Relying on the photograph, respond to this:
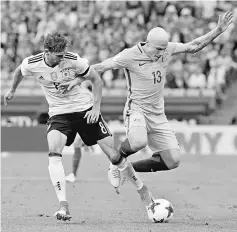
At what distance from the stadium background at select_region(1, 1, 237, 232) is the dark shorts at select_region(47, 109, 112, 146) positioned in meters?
10.0

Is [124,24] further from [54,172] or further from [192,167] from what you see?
[54,172]

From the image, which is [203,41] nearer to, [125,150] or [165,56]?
[165,56]

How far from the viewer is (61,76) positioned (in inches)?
370

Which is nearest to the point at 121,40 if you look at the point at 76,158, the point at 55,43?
the point at 76,158

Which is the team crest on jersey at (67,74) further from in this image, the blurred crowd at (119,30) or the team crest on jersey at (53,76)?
the blurred crowd at (119,30)

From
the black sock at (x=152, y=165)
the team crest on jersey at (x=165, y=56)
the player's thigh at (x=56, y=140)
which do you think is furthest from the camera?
the black sock at (x=152, y=165)

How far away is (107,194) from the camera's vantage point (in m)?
12.6

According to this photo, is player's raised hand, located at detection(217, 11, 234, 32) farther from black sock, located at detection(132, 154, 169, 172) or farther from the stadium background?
the stadium background

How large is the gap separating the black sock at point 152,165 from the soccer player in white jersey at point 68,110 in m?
0.95

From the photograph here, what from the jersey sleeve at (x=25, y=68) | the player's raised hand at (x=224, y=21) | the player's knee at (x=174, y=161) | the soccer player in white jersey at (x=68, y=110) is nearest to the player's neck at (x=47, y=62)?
the soccer player in white jersey at (x=68, y=110)

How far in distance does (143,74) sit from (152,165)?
4.61 feet

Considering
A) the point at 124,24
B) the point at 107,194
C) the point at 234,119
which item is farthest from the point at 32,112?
the point at 107,194

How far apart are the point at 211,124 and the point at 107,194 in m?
11.3

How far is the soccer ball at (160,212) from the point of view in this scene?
29.7ft
